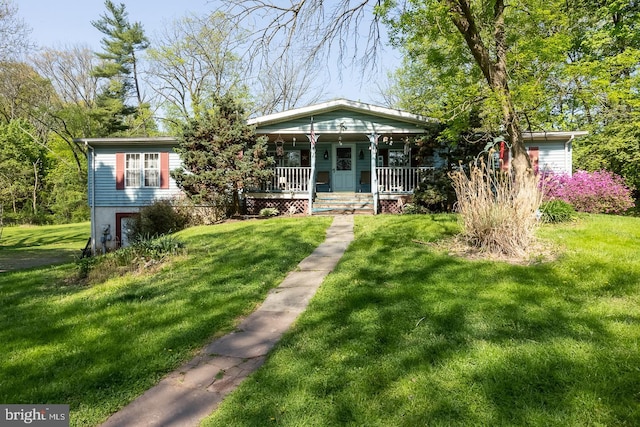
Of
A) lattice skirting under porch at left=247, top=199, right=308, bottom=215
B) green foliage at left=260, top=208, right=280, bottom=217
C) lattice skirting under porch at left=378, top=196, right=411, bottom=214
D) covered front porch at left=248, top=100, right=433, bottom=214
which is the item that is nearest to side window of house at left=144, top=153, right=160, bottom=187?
lattice skirting under porch at left=247, top=199, right=308, bottom=215

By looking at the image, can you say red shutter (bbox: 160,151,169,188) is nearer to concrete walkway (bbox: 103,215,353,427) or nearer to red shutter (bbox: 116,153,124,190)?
red shutter (bbox: 116,153,124,190)

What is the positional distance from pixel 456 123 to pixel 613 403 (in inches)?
383

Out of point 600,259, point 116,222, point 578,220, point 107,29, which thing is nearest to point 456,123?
point 578,220

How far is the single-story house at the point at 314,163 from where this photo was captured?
13914 mm

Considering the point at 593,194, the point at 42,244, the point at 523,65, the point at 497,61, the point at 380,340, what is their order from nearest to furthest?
the point at 380,340, the point at 497,61, the point at 523,65, the point at 593,194, the point at 42,244

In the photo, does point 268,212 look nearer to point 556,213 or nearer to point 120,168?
point 120,168

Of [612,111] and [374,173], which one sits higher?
[612,111]

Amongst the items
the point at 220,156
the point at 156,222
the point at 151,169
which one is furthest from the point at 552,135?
the point at 151,169

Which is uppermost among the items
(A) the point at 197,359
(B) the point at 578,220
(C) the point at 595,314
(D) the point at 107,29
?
(D) the point at 107,29

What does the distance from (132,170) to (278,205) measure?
622cm

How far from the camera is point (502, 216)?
551cm

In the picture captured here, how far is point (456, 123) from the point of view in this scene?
432 inches

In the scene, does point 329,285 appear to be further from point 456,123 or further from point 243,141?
point 243,141

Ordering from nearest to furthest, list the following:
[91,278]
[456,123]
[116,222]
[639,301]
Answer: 1. [639,301]
2. [91,278]
3. [456,123]
4. [116,222]
